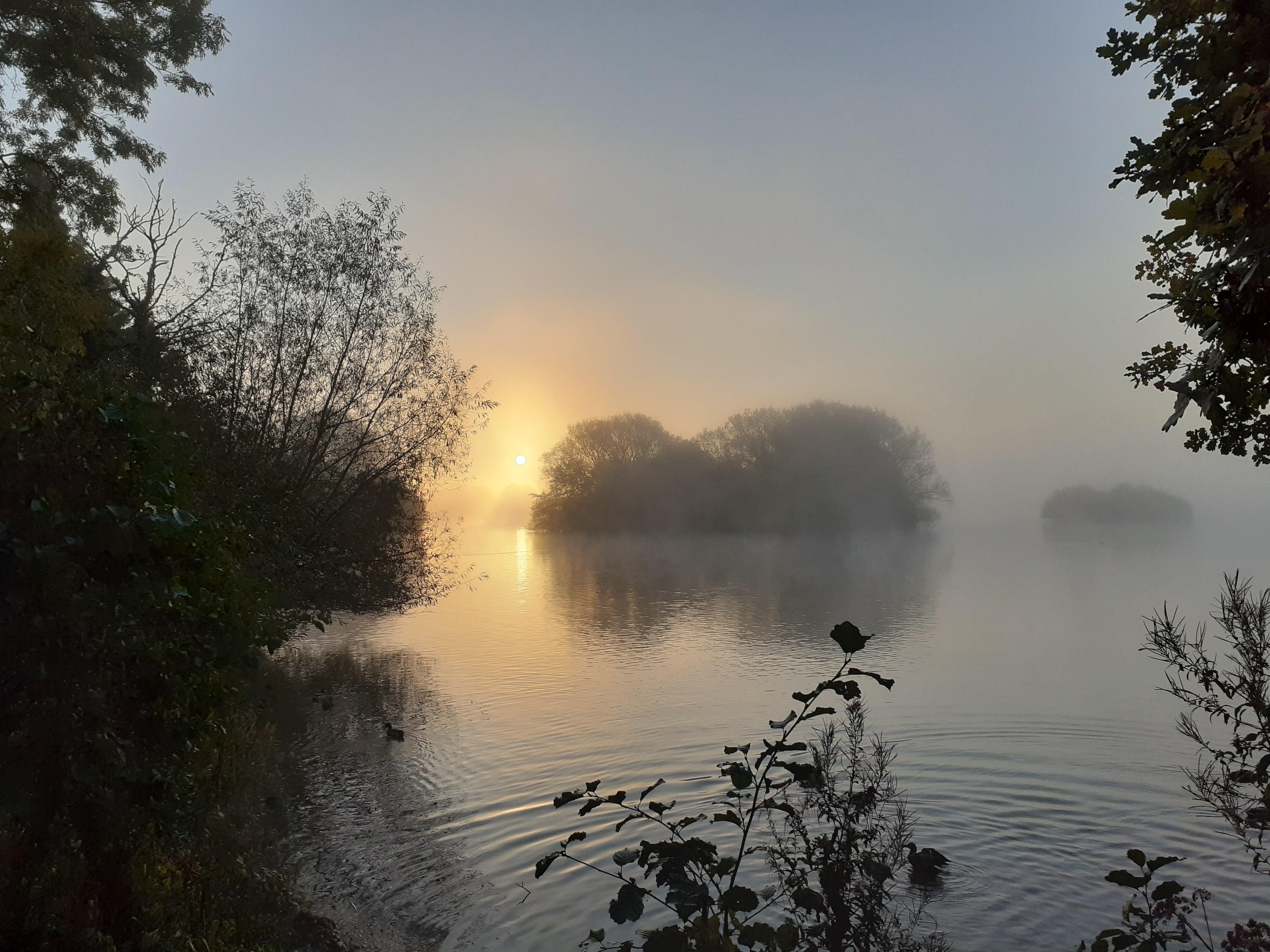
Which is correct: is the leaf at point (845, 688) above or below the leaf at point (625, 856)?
above

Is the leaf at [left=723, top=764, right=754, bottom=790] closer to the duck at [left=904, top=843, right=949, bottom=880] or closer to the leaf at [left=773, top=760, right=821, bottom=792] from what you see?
the leaf at [left=773, top=760, right=821, bottom=792]

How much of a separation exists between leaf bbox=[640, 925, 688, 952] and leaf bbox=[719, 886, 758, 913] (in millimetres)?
266

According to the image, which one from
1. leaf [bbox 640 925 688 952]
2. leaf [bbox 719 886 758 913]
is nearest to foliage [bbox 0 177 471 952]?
leaf [bbox 640 925 688 952]

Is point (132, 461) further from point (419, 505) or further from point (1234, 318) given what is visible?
point (419, 505)

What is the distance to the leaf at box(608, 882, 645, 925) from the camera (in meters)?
4.06

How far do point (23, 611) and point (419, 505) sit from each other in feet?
64.3

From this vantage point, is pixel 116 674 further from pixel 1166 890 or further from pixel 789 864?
pixel 1166 890

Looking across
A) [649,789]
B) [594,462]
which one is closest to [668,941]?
[649,789]

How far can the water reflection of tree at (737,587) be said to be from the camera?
3350 cm

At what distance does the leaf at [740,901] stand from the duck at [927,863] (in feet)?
21.1

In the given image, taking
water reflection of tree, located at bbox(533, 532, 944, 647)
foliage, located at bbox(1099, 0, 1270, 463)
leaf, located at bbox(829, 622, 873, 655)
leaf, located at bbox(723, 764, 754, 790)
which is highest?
foliage, located at bbox(1099, 0, 1270, 463)

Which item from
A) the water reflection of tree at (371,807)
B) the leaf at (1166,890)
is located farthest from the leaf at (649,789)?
the water reflection of tree at (371,807)

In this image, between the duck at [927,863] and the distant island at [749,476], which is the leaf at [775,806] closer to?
the duck at [927,863]

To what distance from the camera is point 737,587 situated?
47.2 meters
